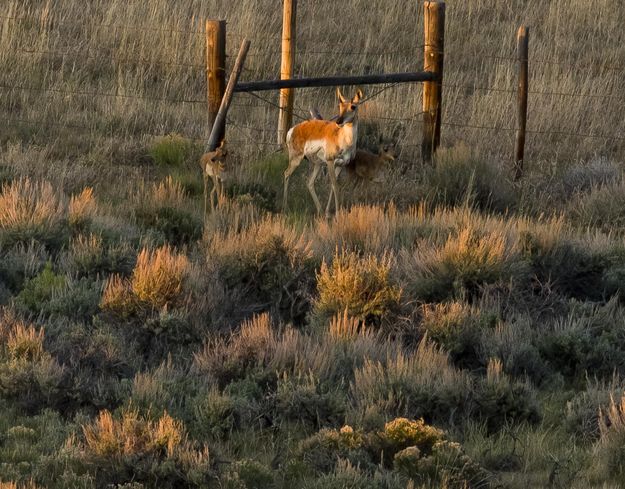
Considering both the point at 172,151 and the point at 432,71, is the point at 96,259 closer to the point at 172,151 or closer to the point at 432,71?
the point at 172,151

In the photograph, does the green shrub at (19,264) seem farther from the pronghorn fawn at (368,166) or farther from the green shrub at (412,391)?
the pronghorn fawn at (368,166)

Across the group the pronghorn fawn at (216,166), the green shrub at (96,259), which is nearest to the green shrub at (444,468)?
the green shrub at (96,259)

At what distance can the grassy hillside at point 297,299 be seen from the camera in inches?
258

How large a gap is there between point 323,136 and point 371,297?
3565mm

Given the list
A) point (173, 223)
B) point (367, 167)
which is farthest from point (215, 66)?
point (173, 223)

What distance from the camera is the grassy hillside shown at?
6.56 m

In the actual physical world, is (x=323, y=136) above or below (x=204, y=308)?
above

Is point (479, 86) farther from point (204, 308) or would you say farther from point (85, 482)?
point (85, 482)

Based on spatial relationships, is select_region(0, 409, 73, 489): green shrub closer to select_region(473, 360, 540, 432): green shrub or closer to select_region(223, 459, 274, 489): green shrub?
select_region(223, 459, 274, 489): green shrub

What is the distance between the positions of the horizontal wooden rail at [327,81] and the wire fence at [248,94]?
42 centimetres

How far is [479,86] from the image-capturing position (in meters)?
17.6

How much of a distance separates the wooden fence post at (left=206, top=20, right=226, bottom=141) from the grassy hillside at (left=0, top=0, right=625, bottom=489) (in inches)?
30.3

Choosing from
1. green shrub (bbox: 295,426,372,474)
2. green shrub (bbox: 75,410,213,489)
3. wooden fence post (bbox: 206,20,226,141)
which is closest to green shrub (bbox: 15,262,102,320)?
green shrub (bbox: 75,410,213,489)

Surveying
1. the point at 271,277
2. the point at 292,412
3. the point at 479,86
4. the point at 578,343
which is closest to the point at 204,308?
the point at 271,277
